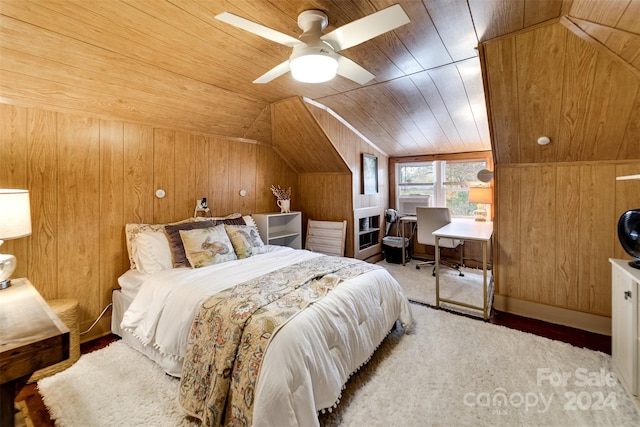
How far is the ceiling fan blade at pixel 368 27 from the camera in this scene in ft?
4.24

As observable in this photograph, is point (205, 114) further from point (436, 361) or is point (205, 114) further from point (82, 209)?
point (436, 361)

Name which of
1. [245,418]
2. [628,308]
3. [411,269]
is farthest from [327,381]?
[411,269]

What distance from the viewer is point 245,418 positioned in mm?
1351

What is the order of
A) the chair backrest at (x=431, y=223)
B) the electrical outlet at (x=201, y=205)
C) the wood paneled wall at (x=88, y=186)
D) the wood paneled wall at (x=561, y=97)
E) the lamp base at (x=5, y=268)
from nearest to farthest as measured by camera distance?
the lamp base at (x=5, y=268) → the wood paneled wall at (x=561, y=97) → the wood paneled wall at (x=88, y=186) → the electrical outlet at (x=201, y=205) → the chair backrest at (x=431, y=223)

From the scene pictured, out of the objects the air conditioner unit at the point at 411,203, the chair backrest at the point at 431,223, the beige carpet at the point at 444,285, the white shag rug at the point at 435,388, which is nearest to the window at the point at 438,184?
the air conditioner unit at the point at 411,203

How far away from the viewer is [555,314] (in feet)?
8.98

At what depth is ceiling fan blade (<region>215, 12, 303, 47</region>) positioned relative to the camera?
1.33 metres

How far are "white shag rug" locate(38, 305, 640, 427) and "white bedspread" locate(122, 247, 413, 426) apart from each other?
22 cm

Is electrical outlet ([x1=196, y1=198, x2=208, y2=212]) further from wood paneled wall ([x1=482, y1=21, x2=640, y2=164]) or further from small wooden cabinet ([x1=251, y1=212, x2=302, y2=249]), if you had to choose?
wood paneled wall ([x1=482, y1=21, x2=640, y2=164])

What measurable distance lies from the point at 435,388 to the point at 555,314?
1.79 metres

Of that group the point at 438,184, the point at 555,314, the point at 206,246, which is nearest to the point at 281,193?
the point at 206,246

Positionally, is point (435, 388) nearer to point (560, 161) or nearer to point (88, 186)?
point (560, 161)

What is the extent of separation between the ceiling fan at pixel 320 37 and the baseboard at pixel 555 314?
2.77 metres

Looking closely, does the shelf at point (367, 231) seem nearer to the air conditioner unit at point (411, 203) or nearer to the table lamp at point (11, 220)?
the air conditioner unit at point (411, 203)
